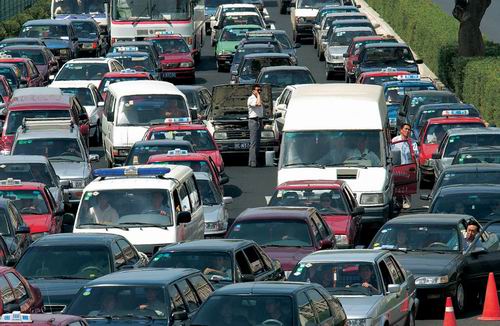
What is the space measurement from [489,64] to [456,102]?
4338 millimetres

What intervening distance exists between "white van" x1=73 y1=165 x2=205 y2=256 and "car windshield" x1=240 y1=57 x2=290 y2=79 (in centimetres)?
2304

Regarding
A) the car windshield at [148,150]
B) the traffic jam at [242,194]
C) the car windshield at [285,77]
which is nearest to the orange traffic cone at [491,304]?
the traffic jam at [242,194]

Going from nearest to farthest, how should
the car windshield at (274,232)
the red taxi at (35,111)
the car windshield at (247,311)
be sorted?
the car windshield at (247,311)
the car windshield at (274,232)
the red taxi at (35,111)

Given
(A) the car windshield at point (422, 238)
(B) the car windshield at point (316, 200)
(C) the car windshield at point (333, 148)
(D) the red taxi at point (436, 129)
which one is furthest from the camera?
(D) the red taxi at point (436, 129)

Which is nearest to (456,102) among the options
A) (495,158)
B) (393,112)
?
(393,112)

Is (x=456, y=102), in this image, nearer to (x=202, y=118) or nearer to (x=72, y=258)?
(x=202, y=118)

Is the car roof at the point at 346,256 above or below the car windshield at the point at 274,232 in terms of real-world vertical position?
above

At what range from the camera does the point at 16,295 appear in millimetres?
19688

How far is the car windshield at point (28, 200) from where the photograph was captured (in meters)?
29.4

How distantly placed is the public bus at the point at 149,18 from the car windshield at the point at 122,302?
1570 inches

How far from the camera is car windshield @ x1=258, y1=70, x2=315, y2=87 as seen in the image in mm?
46156

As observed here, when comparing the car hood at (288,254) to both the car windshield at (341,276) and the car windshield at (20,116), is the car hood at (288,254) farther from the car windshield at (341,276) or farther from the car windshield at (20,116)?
the car windshield at (20,116)

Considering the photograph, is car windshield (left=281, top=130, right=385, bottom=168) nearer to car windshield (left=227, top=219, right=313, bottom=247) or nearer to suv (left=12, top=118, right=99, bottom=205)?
suv (left=12, top=118, right=99, bottom=205)

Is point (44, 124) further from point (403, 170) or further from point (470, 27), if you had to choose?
point (470, 27)
